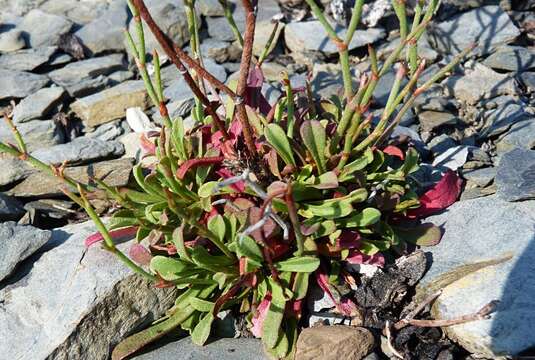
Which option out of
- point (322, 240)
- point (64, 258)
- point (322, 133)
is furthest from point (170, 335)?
point (322, 133)

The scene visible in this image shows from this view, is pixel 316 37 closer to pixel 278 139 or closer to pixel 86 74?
pixel 86 74

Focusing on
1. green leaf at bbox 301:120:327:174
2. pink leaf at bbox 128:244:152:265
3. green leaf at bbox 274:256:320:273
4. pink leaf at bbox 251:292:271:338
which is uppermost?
green leaf at bbox 301:120:327:174

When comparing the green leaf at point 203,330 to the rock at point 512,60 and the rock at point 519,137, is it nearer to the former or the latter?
the rock at point 519,137

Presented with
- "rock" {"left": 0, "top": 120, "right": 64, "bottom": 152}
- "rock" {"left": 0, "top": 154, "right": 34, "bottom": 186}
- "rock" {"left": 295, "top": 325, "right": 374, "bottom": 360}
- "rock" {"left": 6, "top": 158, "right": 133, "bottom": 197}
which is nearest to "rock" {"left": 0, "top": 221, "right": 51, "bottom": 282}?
"rock" {"left": 6, "top": 158, "right": 133, "bottom": 197}

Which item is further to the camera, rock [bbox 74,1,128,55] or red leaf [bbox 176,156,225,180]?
rock [bbox 74,1,128,55]

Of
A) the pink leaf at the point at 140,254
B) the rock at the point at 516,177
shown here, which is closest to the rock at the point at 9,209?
the pink leaf at the point at 140,254

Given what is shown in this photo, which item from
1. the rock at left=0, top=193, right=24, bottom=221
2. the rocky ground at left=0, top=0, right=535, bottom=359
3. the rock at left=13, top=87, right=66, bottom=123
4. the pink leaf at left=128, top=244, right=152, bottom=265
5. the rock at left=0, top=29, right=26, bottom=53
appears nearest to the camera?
the rocky ground at left=0, top=0, right=535, bottom=359

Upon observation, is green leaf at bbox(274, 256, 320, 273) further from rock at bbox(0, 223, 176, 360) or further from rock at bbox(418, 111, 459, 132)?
rock at bbox(418, 111, 459, 132)

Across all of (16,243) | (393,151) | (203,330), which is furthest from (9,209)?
(393,151)
